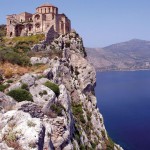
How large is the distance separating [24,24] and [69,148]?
45.5 meters

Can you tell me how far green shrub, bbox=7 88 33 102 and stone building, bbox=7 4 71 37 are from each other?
3522cm

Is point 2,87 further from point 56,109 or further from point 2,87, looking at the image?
point 56,109

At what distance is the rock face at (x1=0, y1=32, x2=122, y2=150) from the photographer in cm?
1540

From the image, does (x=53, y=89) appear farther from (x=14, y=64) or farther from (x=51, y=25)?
(x=51, y=25)

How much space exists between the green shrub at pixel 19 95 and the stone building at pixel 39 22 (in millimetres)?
35219

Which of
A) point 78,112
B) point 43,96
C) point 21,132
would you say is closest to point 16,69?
point 43,96

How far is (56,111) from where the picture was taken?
84.6 feet

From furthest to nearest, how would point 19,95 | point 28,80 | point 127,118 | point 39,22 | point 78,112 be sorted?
point 127,118, point 39,22, point 78,112, point 28,80, point 19,95

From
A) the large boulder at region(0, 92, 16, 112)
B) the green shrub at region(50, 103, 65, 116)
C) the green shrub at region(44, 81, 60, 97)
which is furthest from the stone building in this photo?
the large boulder at region(0, 92, 16, 112)

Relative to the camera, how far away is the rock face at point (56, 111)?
15398 millimetres

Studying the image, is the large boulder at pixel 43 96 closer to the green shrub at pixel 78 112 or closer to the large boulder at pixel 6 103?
the large boulder at pixel 6 103

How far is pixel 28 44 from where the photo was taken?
Result: 180 ft

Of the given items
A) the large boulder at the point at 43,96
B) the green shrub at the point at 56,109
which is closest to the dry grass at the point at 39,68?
the large boulder at the point at 43,96

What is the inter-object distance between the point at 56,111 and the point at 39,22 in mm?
38373
